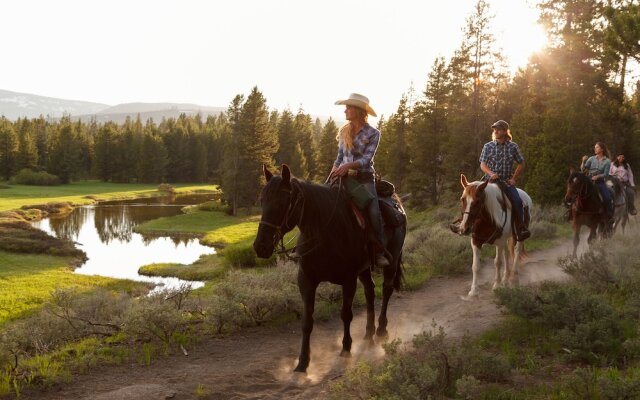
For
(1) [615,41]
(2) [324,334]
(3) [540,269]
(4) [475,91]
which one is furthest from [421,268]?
(4) [475,91]

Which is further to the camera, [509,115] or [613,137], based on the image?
[509,115]

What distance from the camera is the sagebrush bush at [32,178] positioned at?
8781 centimetres

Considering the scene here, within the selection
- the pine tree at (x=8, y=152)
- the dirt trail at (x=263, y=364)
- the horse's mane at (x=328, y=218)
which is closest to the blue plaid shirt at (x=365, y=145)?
the horse's mane at (x=328, y=218)

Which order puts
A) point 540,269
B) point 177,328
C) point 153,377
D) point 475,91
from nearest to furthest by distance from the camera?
1. point 153,377
2. point 177,328
3. point 540,269
4. point 475,91

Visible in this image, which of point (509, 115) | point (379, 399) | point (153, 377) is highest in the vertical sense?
point (509, 115)

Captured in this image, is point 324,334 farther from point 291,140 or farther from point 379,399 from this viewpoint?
point 291,140

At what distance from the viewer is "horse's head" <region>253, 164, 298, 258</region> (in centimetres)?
534

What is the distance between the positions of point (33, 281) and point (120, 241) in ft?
53.8

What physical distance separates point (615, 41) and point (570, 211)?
6.56 meters

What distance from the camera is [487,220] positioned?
941 centimetres

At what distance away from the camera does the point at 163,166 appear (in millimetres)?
104438

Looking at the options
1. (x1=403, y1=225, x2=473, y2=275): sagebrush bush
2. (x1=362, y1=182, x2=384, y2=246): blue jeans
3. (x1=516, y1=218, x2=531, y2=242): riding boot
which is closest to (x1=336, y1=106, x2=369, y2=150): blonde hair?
(x1=362, y1=182, x2=384, y2=246): blue jeans

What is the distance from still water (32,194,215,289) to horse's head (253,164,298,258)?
44.9 feet

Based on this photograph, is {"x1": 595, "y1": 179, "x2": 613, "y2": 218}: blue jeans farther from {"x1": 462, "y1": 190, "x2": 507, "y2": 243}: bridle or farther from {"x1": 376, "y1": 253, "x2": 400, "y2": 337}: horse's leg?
{"x1": 376, "y1": 253, "x2": 400, "y2": 337}: horse's leg
